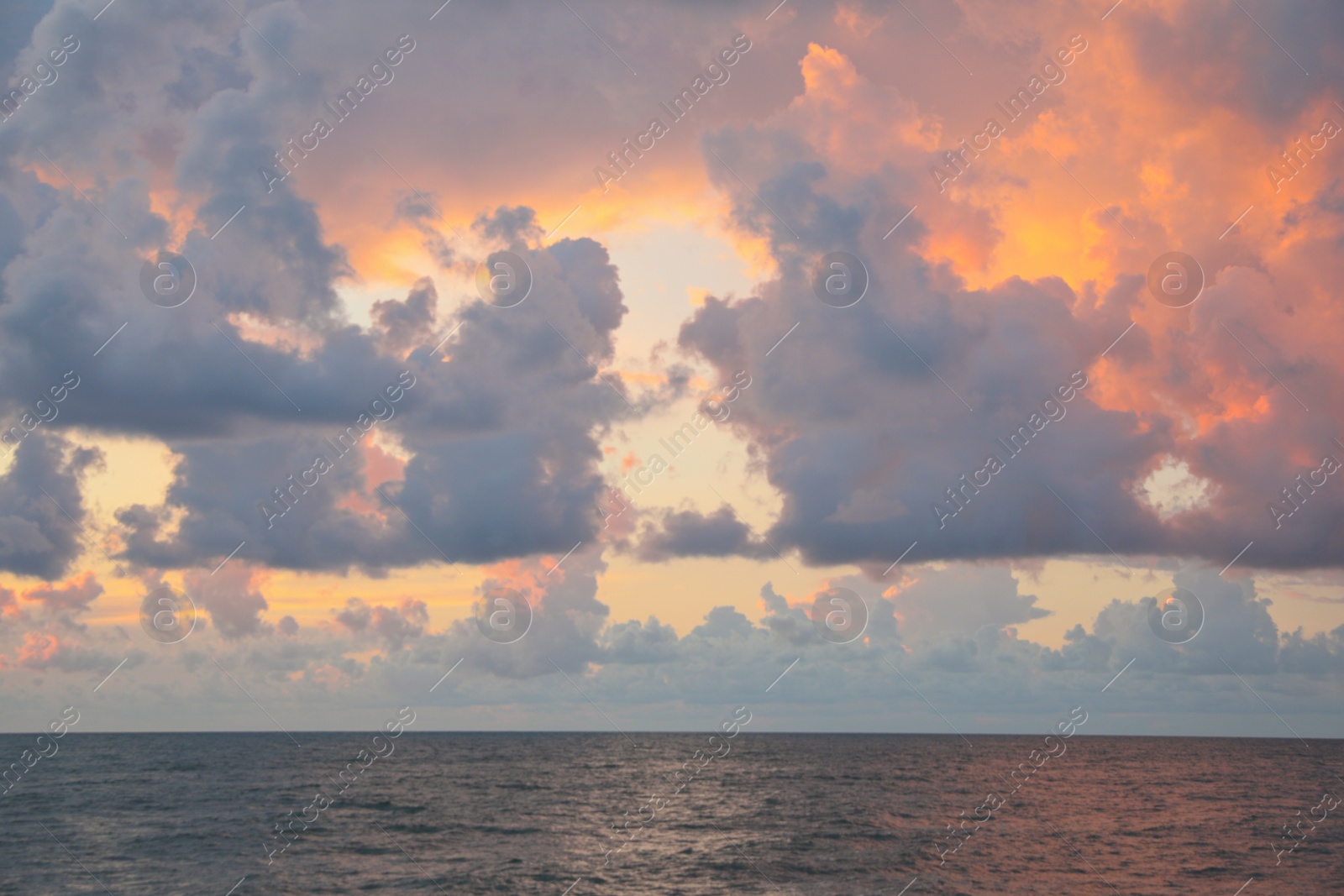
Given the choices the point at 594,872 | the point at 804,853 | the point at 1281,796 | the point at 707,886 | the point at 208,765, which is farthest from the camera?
the point at 208,765

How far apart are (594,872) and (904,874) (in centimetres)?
1750

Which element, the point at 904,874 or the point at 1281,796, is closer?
the point at 904,874

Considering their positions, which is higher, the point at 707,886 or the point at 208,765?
the point at 208,765

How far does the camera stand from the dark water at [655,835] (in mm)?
51250

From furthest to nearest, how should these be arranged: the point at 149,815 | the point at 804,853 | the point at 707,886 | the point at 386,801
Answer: the point at 386,801 < the point at 149,815 < the point at 804,853 < the point at 707,886

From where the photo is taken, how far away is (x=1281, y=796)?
4193 inches

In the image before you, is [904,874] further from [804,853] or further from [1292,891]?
[1292,891]

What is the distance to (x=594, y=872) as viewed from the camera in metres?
52.9

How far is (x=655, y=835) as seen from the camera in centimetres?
6781

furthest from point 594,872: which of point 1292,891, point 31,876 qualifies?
point 1292,891

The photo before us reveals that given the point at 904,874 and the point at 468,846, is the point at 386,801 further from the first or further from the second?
the point at 904,874

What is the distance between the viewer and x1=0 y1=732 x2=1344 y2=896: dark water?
51.2 metres

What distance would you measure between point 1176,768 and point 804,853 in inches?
5053

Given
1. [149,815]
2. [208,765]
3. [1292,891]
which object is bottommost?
[1292,891]
